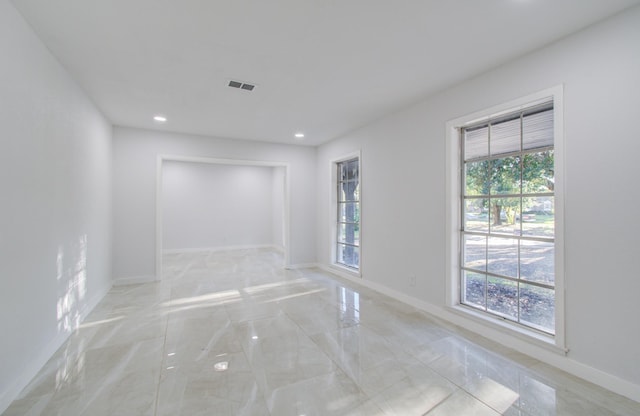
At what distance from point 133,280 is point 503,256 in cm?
540

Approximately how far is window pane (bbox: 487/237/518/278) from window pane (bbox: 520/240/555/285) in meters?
0.07

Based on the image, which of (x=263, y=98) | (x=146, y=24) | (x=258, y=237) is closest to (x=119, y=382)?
(x=146, y=24)

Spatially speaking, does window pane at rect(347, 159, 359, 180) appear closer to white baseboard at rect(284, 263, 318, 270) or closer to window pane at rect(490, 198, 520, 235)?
white baseboard at rect(284, 263, 318, 270)

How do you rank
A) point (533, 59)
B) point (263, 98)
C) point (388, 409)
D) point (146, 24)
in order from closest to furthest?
point (388, 409), point (146, 24), point (533, 59), point (263, 98)

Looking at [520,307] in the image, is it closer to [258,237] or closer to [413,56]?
[413,56]

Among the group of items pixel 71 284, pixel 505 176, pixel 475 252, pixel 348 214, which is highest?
pixel 505 176

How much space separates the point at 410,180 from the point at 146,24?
3.16 meters

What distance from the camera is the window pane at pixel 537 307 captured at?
2.44 metres

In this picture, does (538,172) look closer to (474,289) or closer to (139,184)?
(474,289)

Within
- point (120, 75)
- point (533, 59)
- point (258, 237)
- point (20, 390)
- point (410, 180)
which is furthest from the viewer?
point (258, 237)

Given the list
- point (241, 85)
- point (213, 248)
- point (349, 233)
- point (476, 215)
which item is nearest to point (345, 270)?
point (349, 233)

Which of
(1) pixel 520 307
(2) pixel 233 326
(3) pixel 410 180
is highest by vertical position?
(3) pixel 410 180

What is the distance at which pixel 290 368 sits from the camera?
227 cm

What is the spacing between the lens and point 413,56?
2.56 meters
